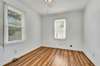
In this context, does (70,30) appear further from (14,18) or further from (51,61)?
(14,18)

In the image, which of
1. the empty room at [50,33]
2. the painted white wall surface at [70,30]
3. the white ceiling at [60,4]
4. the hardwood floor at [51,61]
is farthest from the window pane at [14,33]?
the painted white wall surface at [70,30]

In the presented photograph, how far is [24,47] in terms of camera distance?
3.24 metres

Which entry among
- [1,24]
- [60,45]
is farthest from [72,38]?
[1,24]

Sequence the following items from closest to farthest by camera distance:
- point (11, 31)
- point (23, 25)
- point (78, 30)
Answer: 1. point (11, 31)
2. point (23, 25)
3. point (78, 30)

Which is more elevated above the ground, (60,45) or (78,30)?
(78,30)

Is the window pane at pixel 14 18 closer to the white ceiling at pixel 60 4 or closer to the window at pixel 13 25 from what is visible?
the window at pixel 13 25

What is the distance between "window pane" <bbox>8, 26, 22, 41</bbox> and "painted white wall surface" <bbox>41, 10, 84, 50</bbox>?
236 cm

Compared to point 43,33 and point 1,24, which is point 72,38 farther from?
point 1,24

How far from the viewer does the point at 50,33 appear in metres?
4.95

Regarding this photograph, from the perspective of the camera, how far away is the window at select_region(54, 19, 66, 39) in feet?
14.8

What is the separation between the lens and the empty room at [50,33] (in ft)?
7.37

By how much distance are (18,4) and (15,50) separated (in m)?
1.96

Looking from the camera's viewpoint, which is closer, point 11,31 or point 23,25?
point 11,31

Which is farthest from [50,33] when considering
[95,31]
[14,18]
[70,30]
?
→ [95,31]
